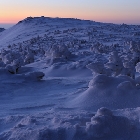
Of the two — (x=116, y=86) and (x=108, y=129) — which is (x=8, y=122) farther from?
(x=116, y=86)

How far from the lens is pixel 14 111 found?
157 inches

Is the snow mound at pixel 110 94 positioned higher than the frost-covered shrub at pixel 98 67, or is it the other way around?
the frost-covered shrub at pixel 98 67

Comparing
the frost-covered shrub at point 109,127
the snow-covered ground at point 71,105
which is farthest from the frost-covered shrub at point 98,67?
the frost-covered shrub at point 109,127

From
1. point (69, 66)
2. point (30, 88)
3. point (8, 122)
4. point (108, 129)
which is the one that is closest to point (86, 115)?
point (108, 129)

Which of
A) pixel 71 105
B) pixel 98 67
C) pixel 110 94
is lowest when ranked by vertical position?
pixel 71 105

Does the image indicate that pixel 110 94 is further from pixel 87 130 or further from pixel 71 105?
pixel 87 130

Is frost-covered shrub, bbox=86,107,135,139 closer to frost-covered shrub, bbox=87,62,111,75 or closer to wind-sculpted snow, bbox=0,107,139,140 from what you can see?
wind-sculpted snow, bbox=0,107,139,140

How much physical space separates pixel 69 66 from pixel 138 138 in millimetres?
6140

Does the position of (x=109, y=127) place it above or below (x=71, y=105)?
above

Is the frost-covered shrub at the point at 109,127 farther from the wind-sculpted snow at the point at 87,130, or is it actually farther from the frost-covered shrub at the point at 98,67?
the frost-covered shrub at the point at 98,67

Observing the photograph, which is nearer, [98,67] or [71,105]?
[71,105]

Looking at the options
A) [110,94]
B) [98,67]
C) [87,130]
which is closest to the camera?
[87,130]

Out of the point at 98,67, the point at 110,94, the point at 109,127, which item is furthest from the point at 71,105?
the point at 109,127

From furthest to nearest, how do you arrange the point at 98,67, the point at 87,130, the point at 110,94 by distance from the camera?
the point at 98,67, the point at 110,94, the point at 87,130
